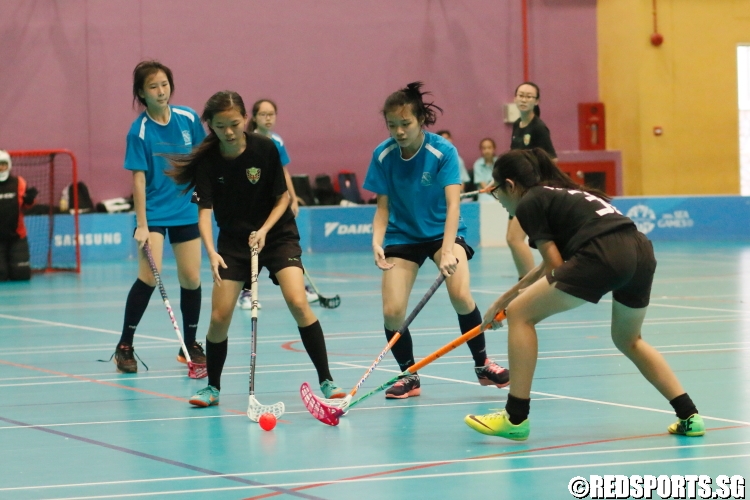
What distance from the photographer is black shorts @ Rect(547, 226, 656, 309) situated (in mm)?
4688

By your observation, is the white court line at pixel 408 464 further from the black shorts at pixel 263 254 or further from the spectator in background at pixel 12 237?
the spectator in background at pixel 12 237

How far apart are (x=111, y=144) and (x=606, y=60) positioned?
8430 mm

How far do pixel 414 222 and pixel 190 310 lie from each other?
5.82 ft

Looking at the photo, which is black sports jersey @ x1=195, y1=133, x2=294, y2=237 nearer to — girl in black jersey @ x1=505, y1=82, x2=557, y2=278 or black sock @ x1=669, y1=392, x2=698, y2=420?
black sock @ x1=669, y1=392, x2=698, y2=420

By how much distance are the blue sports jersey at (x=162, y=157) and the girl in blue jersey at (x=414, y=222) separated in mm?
1419

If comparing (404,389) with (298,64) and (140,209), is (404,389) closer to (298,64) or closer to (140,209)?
(140,209)

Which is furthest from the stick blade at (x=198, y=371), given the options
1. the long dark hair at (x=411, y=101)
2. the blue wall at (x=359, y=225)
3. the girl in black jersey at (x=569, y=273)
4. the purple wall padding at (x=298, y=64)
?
the purple wall padding at (x=298, y=64)

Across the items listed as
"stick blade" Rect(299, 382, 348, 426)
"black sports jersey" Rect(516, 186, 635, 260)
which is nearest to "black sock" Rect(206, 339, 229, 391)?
"stick blade" Rect(299, 382, 348, 426)

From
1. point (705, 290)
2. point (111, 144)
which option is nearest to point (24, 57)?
point (111, 144)

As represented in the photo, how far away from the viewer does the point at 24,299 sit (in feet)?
38.7

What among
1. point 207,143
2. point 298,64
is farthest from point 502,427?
point 298,64

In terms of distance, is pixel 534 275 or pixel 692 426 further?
pixel 534 275

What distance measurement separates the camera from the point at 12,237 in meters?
13.9

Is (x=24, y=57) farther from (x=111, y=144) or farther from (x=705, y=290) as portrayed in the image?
(x=705, y=290)
